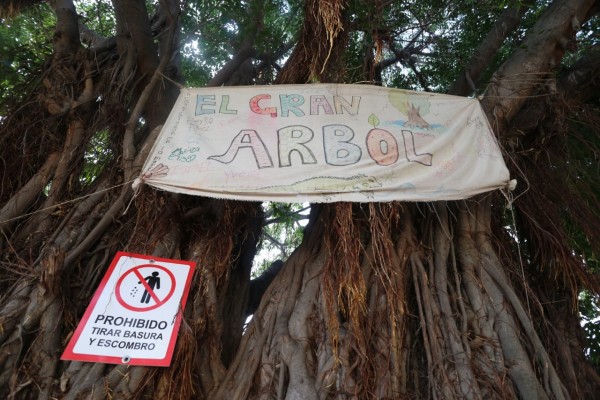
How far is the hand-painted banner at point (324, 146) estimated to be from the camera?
1907mm

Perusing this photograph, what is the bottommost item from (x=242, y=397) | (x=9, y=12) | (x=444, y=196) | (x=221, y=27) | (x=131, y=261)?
(x=242, y=397)

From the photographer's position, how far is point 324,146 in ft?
6.86

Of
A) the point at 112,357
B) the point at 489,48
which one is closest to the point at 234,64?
the point at 489,48

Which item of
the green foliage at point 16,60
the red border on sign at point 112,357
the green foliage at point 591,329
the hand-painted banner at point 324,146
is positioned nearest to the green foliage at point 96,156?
the green foliage at point 16,60

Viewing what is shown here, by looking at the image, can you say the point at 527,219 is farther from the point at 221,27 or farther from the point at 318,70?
the point at 221,27

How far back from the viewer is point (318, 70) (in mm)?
2471

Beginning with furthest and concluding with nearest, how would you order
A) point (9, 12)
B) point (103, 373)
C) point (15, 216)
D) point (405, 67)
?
point (405, 67) → point (9, 12) → point (15, 216) → point (103, 373)

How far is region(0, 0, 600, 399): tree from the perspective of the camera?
1.83 metres

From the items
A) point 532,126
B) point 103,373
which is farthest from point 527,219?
point 103,373

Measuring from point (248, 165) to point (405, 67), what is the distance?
7.90 ft

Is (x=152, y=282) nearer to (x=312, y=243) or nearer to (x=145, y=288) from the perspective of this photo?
(x=145, y=288)

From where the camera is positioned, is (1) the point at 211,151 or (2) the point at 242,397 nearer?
(2) the point at 242,397

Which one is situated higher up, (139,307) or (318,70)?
(318,70)

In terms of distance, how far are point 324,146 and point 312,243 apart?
1.93 feet
